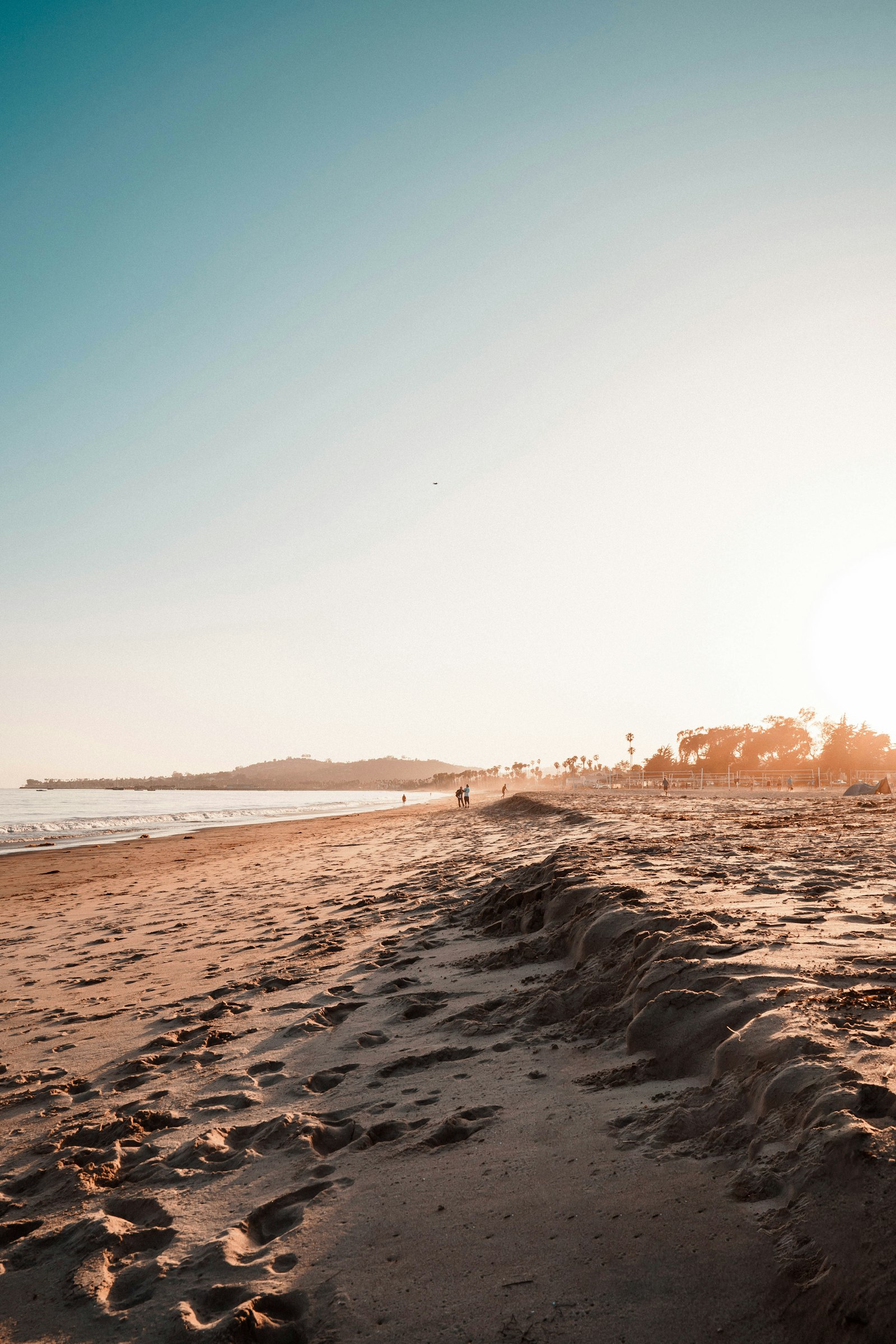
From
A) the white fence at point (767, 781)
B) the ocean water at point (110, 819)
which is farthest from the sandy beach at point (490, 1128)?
the white fence at point (767, 781)

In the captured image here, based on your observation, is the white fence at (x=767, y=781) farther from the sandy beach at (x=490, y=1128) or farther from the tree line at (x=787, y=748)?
the sandy beach at (x=490, y=1128)

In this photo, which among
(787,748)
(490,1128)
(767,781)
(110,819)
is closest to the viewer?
(490,1128)

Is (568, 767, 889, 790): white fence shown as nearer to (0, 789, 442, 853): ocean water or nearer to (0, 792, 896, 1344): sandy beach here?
(0, 789, 442, 853): ocean water

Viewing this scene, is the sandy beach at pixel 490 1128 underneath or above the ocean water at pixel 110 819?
above

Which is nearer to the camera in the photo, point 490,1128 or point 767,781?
point 490,1128

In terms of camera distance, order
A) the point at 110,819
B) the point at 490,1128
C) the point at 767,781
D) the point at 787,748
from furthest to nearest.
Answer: the point at 787,748 → the point at 767,781 → the point at 110,819 → the point at 490,1128

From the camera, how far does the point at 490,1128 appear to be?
131 inches

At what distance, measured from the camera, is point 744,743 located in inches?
3765

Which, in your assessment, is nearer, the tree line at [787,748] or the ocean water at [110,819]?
the ocean water at [110,819]

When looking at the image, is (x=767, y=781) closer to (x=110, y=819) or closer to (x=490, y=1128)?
(x=110, y=819)

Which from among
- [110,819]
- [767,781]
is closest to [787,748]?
[767,781]

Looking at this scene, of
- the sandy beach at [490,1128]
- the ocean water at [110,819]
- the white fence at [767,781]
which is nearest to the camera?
the sandy beach at [490,1128]

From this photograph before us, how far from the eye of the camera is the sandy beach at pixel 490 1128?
2.17 meters

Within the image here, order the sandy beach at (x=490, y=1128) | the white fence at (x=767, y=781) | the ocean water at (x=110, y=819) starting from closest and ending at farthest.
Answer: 1. the sandy beach at (x=490, y=1128)
2. the ocean water at (x=110, y=819)
3. the white fence at (x=767, y=781)
